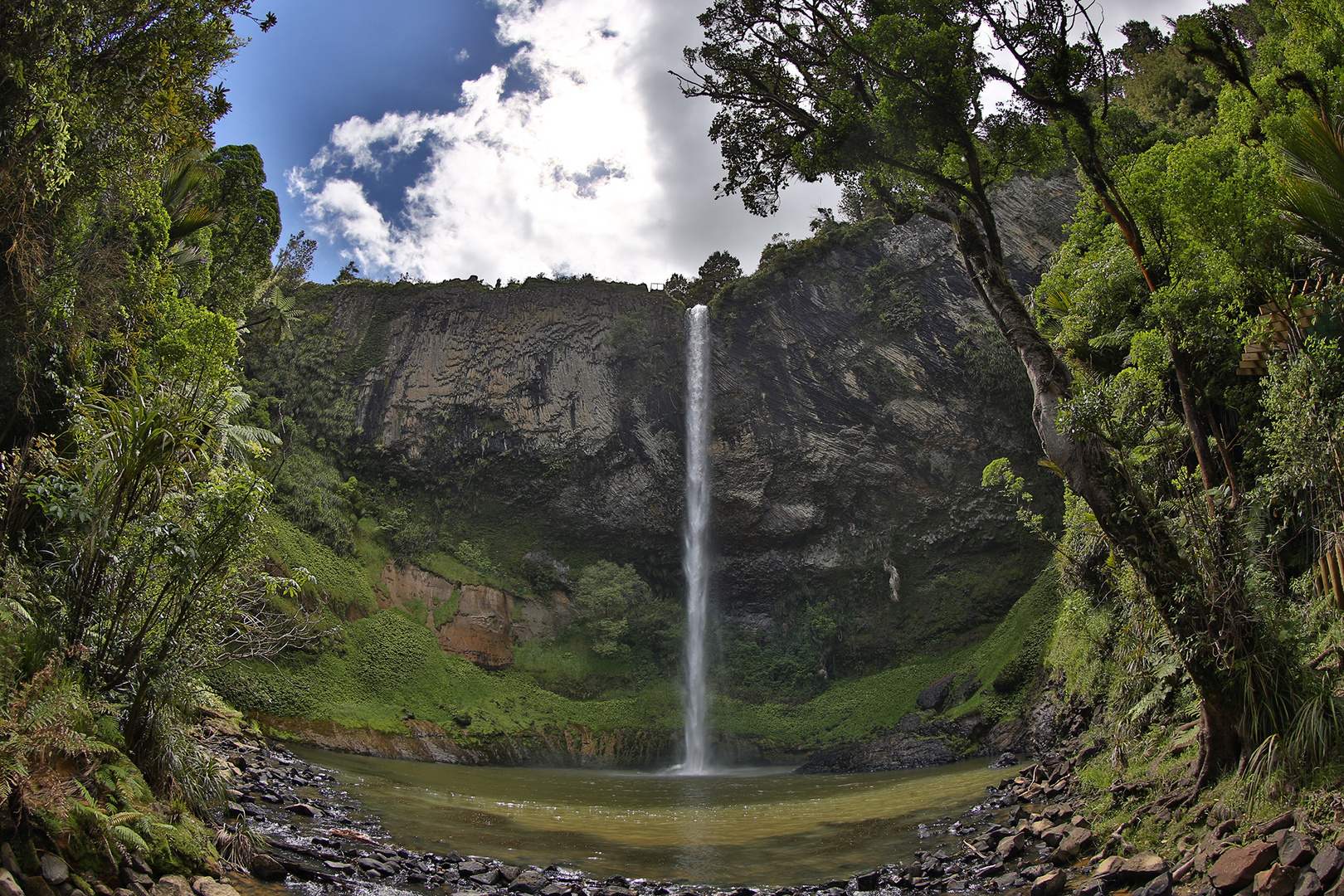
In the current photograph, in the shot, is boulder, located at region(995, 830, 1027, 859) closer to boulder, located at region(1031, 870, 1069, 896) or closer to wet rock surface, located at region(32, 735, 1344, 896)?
wet rock surface, located at region(32, 735, 1344, 896)

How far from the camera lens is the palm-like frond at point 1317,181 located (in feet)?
20.9

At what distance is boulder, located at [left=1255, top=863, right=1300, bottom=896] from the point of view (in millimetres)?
4043

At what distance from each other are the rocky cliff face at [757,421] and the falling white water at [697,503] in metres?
0.48

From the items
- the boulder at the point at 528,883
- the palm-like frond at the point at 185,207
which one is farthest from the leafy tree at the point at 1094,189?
the palm-like frond at the point at 185,207

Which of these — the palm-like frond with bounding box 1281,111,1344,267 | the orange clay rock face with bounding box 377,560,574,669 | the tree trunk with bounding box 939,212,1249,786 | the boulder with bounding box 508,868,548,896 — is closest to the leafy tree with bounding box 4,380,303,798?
the boulder with bounding box 508,868,548,896

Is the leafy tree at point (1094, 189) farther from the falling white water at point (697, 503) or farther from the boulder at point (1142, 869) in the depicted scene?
the falling white water at point (697, 503)

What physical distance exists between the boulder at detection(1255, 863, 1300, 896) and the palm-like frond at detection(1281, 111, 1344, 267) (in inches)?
215

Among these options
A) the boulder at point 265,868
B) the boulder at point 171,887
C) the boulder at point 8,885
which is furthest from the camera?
the boulder at point 265,868

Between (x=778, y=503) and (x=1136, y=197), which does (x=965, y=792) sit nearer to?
(x=1136, y=197)

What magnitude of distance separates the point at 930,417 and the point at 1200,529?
19.2m

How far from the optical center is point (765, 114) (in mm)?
8516

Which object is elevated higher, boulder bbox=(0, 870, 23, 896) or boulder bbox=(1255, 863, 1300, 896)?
boulder bbox=(0, 870, 23, 896)

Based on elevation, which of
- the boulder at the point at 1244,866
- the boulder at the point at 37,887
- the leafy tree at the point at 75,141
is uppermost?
the leafy tree at the point at 75,141

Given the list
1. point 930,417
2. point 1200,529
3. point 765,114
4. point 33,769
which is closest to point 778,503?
point 930,417
